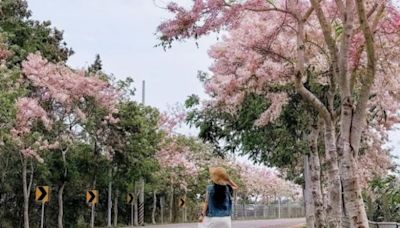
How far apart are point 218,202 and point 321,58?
734 centimetres

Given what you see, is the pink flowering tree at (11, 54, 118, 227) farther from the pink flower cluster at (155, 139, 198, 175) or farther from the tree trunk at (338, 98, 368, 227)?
the tree trunk at (338, 98, 368, 227)

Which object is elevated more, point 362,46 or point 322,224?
point 362,46

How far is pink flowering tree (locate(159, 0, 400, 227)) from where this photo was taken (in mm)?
8742

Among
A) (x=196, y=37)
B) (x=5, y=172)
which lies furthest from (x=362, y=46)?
(x=5, y=172)

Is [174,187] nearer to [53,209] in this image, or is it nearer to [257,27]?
[53,209]

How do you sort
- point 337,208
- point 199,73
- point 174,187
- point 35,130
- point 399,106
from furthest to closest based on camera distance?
1. point 174,187
2. point 35,130
3. point 199,73
4. point 399,106
5. point 337,208

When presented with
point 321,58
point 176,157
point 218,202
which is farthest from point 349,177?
point 176,157

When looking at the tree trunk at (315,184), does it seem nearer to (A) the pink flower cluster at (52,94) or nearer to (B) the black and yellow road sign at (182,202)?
(A) the pink flower cluster at (52,94)

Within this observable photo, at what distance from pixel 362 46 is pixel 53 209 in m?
24.3

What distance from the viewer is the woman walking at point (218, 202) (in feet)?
25.8

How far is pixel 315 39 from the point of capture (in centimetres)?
1389

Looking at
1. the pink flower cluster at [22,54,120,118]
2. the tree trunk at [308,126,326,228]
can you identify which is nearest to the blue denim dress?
the tree trunk at [308,126,326,228]

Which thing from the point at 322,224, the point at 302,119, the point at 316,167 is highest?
the point at 302,119

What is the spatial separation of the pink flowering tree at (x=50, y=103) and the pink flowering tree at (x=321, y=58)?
839 centimetres
